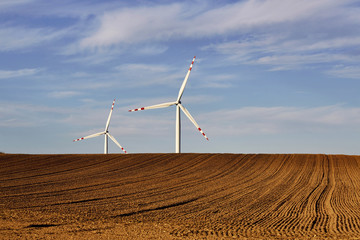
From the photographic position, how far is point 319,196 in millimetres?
24828

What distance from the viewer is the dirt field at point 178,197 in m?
14.6

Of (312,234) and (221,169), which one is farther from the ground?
(221,169)

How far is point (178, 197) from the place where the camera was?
73.2 ft

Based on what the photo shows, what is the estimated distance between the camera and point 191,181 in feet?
95.4

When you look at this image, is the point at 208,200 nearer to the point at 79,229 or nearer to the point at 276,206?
the point at 276,206

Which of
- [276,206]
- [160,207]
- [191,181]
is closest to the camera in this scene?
[160,207]

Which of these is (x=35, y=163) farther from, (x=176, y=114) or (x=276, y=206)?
(x=276, y=206)

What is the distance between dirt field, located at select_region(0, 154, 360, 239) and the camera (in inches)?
573

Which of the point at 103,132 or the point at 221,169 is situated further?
the point at 103,132

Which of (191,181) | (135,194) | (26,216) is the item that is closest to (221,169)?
(191,181)

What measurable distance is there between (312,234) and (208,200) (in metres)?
7.94

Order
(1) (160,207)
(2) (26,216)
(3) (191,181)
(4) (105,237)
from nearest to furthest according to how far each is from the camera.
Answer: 1. (4) (105,237)
2. (2) (26,216)
3. (1) (160,207)
4. (3) (191,181)

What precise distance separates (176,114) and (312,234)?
30.9 metres

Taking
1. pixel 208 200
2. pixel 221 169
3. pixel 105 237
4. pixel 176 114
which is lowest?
pixel 105 237
